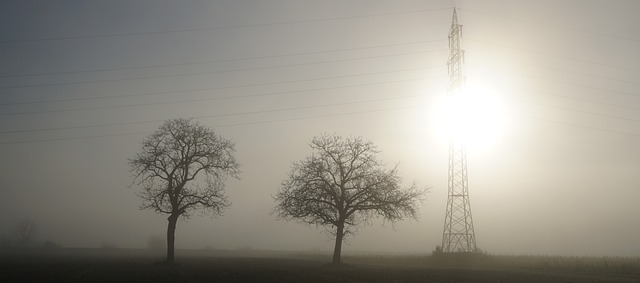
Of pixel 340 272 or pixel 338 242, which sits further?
pixel 338 242

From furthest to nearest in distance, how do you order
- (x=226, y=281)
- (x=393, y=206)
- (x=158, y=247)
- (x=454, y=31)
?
(x=158, y=247) → (x=454, y=31) → (x=393, y=206) → (x=226, y=281)

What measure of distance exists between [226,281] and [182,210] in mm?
24796

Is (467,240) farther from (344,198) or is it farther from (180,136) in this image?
(180,136)

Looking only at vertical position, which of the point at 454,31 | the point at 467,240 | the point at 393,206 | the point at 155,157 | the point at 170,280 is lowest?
the point at 170,280

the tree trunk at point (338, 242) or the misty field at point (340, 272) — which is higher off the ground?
the tree trunk at point (338, 242)

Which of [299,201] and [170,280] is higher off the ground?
[299,201]

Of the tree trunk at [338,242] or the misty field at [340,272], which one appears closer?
the misty field at [340,272]

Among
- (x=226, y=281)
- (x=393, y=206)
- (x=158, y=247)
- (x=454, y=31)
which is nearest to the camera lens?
(x=226, y=281)

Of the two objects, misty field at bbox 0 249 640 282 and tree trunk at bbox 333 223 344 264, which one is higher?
tree trunk at bbox 333 223 344 264

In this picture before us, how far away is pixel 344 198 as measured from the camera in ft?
164

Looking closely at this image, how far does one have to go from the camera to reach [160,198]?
164ft

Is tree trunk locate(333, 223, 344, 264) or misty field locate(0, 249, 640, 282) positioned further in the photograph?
tree trunk locate(333, 223, 344, 264)

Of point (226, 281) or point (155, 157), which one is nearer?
point (226, 281)

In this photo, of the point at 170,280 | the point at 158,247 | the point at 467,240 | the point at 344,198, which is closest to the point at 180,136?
the point at 344,198
